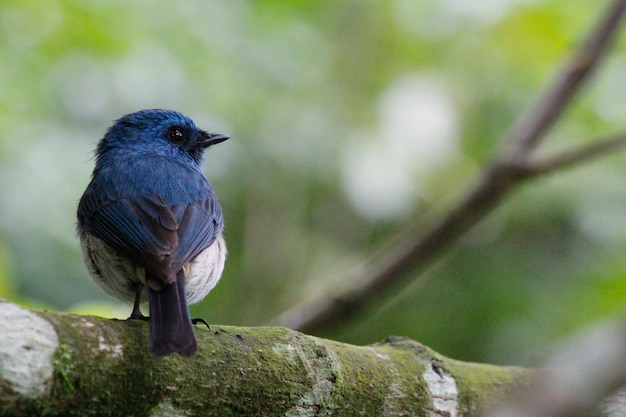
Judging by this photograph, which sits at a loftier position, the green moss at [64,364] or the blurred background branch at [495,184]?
the blurred background branch at [495,184]

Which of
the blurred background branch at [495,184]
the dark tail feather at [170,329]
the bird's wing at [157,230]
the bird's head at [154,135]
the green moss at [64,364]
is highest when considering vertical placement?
the bird's head at [154,135]

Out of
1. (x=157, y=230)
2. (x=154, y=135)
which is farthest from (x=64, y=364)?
(x=154, y=135)

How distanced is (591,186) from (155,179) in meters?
3.13

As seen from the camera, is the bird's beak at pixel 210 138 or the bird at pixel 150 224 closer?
the bird at pixel 150 224

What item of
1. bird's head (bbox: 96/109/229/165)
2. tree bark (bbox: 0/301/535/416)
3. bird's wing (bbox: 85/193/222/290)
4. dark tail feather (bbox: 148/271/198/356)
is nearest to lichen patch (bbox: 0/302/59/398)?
tree bark (bbox: 0/301/535/416)

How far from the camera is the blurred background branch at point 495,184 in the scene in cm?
450

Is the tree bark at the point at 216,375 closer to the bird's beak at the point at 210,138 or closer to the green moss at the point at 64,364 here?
the green moss at the point at 64,364

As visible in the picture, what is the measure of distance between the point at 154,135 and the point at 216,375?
2.30 meters

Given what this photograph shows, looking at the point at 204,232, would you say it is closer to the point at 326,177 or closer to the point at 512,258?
the point at 326,177

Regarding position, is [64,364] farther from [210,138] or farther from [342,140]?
[342,140]

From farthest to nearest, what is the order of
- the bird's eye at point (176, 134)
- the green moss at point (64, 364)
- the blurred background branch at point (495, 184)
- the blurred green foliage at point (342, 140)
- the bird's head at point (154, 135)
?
1. the blurred green foliage at point (342, 140)
2. the bird's eye at point (176, 134)
3. the bird's head at point (154, 135)
4. the blurred background branch at point (495, 184)
5. the green moss at point (64, 364)

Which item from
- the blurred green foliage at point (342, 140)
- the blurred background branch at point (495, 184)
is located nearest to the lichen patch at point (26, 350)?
the blurred background branch at point (495, 184)

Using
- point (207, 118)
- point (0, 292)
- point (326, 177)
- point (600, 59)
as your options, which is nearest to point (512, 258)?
point (326, 177)

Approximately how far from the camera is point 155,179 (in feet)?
13.9
